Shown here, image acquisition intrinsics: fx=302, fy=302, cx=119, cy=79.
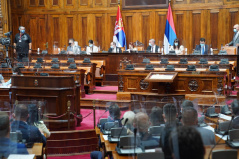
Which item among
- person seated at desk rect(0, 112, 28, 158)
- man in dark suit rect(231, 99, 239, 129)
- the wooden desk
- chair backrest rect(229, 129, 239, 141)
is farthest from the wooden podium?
chair backrest rect(229, 129, 239, 141)

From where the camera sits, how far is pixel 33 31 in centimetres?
1503

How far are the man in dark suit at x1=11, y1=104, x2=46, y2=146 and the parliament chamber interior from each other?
0.04ft

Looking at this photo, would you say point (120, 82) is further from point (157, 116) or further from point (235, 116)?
point (235, 116)

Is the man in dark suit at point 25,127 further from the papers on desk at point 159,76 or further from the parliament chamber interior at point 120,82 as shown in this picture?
the papers on desk at point 159,76

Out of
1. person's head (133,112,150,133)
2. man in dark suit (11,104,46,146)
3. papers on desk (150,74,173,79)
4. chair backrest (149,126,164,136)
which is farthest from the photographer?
papers on desk (150,74,173,79)

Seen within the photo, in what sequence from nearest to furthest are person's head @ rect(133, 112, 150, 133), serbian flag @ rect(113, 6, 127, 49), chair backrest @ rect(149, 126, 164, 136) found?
chair backrest @ rect(149, 126, 164, 136), person's head @ rect(133, 112, 150, 133), serbian flag @ rect(113, 6, 127, 49)

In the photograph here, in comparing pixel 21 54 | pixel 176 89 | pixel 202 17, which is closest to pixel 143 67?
pixel 176 89

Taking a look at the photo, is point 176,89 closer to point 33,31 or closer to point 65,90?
point 65,90

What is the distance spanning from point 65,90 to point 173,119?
12.0ft

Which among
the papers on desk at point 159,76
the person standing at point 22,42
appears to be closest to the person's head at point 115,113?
the papers on desk at point 159,76

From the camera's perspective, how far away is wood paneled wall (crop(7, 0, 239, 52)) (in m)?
13.1

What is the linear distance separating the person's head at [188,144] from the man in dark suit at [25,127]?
229 cm

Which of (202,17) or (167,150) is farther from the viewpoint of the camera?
(202,17)

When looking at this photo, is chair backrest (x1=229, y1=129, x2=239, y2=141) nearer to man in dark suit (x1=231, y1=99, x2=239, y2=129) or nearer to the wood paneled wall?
man in dark suit (x1=231, y1=99, x2=239, y2=129)
